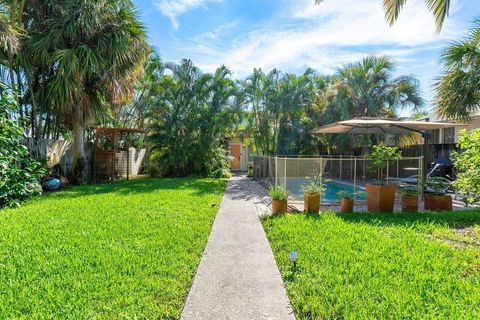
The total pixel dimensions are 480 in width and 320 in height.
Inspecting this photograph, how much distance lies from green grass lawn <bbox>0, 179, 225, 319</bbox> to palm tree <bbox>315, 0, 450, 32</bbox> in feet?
19.0

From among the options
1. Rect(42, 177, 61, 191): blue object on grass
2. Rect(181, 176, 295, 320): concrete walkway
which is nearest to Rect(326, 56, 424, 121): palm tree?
Rect(181, 176, 295, 320): concrete walkway

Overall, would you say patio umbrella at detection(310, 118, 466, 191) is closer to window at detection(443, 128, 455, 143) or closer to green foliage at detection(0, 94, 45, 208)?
window at detection(443, 128, 455, 143)

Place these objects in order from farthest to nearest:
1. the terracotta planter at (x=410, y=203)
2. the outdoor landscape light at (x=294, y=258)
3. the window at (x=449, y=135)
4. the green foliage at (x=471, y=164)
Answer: the window at (x=449, y=135), the terracotta planter at (x=410, y=203), the green foliage at (x=471, y=164), the outdoor landscape light at (x=294, y=258)

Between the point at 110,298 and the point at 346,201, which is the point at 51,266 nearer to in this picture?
the point at 110,298

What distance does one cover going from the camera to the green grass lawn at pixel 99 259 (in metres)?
2.46

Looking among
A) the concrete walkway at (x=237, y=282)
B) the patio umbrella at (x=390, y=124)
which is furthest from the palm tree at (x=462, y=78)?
the concrete walkway at (x=237, y=282)

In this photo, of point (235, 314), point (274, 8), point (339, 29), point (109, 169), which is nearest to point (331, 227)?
point (235, 314)

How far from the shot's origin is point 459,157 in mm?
4227

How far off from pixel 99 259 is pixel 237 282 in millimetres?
1775

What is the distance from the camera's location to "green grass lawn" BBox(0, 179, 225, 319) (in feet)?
8.05

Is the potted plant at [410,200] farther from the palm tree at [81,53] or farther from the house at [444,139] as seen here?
the palm tree at [81,53]

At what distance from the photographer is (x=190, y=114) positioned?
45.7 feet

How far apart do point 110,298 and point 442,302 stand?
3037 mm

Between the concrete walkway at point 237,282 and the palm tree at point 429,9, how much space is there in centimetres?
540
